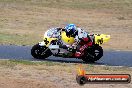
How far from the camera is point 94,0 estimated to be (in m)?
51.2

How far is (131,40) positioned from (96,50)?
1156cm

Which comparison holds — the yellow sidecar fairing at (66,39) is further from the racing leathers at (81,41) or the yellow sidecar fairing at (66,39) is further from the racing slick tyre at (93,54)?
the racing slick tyre at (93,54)

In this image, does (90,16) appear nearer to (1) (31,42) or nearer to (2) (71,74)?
(1) (31,42)

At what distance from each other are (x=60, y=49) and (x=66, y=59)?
0.91 metres

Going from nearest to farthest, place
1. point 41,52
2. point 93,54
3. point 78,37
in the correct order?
1. point 78,37
2. point 93,54
3. point 41,52

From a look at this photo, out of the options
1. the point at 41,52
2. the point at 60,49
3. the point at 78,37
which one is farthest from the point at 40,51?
the point at 78,37

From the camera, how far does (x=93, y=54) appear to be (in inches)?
775

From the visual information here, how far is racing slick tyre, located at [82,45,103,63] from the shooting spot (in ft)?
64.1

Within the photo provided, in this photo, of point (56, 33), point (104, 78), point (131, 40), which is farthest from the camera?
point (131, 40)

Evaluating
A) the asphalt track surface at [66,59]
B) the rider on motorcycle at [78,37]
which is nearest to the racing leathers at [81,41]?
the rider on motorcycle at [78,37]

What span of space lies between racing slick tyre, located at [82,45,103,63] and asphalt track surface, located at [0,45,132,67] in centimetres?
26

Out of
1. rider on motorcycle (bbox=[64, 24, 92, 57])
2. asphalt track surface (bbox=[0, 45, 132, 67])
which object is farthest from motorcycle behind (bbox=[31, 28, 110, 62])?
asphalt track surface (bbox=[0, 45, 132, 67])

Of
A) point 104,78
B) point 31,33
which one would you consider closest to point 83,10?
point 31,33

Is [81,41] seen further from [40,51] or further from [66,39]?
[40,51]
